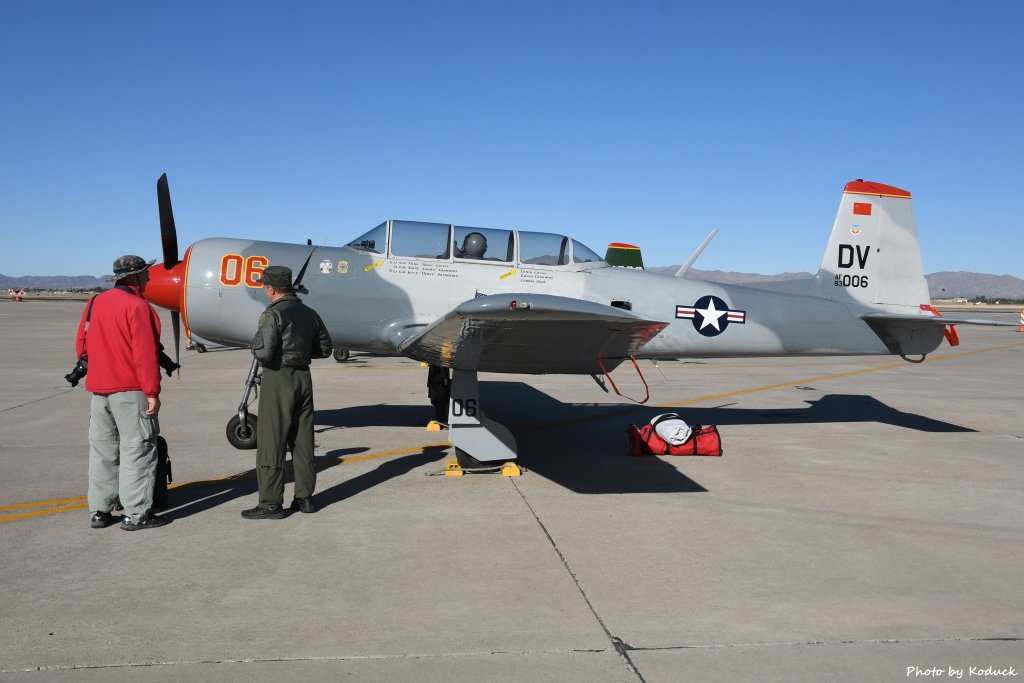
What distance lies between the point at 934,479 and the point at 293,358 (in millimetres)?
5830

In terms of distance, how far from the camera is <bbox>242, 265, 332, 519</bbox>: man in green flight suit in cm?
517

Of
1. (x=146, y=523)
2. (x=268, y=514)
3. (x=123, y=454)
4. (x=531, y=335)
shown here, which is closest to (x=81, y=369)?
(x=123, y=454)

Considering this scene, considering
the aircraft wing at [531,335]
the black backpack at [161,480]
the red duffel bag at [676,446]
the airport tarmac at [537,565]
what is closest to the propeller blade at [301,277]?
the aircraft wing at [531,335]

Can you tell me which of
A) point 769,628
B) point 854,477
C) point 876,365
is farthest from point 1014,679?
point 876,365

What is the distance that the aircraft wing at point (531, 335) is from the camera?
5000mm

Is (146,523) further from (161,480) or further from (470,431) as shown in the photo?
(470,431)

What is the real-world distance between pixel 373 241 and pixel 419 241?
0.52 metres

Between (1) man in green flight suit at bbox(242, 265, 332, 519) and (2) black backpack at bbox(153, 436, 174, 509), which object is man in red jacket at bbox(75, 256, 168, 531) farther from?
(1) man in green flight suit at bbox(242, 265, 332, 519)

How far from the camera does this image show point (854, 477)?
6750mm

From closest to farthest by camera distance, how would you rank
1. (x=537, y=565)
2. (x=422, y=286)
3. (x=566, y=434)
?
(x=537, y=565) → (x=422, y=286) → (x=566, y=434)

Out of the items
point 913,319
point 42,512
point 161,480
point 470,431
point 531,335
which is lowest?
point 42,512

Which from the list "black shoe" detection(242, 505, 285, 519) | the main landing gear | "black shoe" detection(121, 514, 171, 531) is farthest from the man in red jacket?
the main landing gear

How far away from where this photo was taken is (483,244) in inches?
312

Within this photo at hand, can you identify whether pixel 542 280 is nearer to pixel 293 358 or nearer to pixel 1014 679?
pixel 293 358
